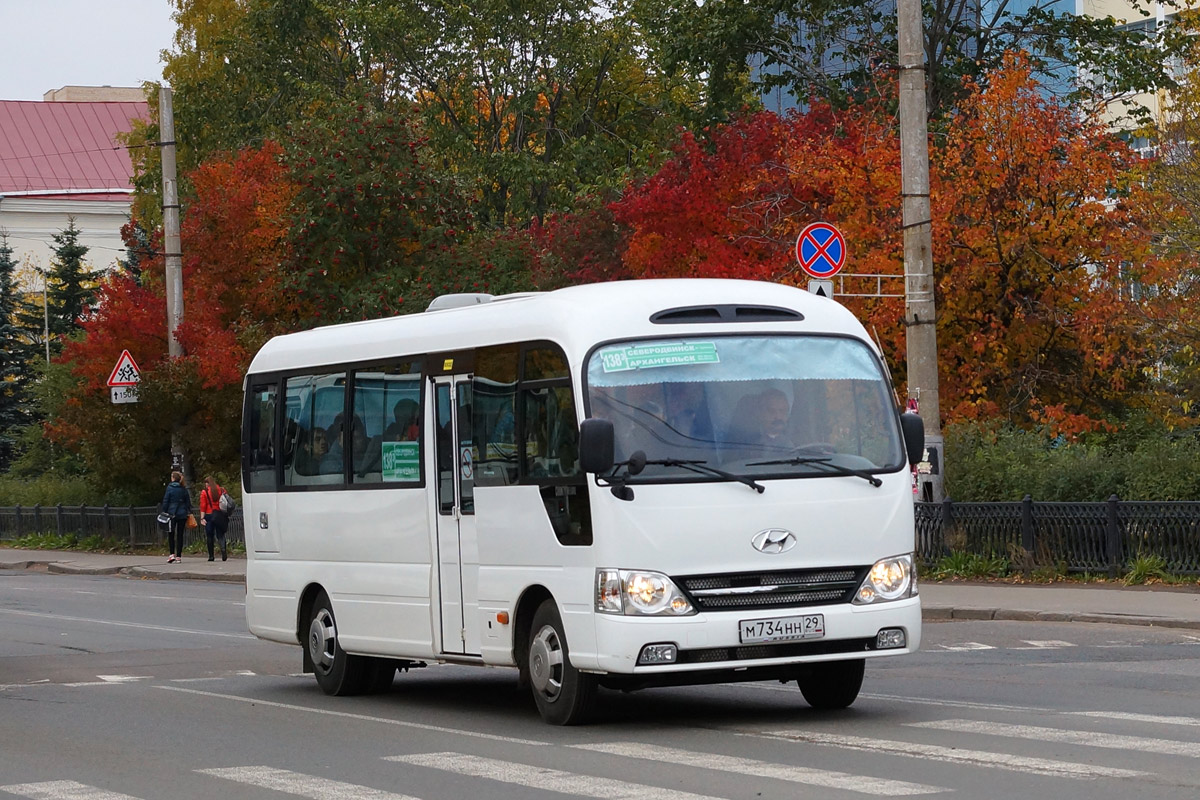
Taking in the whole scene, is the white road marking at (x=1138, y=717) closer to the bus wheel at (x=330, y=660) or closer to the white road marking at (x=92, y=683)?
the bus wheel at (x=330, y=660)

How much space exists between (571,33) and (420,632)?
44364 millimetres

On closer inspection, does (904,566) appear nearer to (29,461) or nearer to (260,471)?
(260,471)

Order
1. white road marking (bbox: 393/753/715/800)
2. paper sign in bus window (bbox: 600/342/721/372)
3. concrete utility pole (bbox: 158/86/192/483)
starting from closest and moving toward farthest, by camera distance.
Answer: white road marking (bbox: 393/753/715/800) → paper sign in bus window (bbox: 600/342/721/372) → concrete utility pole (bbox: 158/86/192/483)

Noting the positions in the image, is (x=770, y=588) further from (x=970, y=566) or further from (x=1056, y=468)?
(x=1056, y=468)

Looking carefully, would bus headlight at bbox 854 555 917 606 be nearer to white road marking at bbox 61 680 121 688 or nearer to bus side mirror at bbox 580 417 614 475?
bus side mirror at bbox 580 417 614 475

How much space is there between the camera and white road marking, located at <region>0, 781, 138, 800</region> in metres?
9.30

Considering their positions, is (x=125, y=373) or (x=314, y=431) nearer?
(x=314, y=431)

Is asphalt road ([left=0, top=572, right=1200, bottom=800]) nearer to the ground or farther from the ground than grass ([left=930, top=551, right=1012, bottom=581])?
nearer to the ground

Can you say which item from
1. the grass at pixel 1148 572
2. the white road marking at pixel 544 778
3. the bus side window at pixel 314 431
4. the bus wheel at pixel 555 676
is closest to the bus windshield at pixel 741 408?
the bus wheel at pixel 555 676

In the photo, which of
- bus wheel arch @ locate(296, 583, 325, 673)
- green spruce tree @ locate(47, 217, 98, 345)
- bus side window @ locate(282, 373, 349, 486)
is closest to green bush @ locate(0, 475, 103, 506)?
green spruce tree @ locate(47, 217, 98, 345)

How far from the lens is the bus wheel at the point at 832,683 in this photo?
11750 mm

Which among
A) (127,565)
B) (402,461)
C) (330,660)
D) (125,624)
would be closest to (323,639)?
(330,660)

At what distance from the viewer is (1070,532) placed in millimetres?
21875

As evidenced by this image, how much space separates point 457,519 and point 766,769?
13.0 ft
